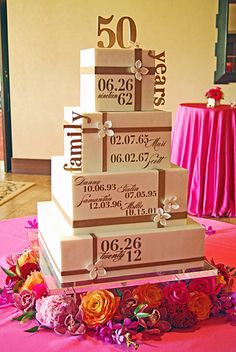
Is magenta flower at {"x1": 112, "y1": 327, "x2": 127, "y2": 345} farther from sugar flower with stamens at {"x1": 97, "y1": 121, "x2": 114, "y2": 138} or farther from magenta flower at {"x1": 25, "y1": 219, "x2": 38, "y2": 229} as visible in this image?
magenta flower at {"x1": 25, "y1": 219, "x2": 38, "y2": 229}

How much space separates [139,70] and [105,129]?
0.66 feet

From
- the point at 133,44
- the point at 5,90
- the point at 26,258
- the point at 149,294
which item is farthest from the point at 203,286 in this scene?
the point at 5,90

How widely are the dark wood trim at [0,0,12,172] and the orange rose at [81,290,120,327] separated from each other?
4.72 meters

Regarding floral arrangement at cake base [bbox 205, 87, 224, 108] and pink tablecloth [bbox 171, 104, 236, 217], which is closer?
pink tablecloth [bbox 171, 104, 236, 217]

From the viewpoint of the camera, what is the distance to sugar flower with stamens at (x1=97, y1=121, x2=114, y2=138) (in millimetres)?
1237

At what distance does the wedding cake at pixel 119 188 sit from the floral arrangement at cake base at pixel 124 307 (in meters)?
0.05

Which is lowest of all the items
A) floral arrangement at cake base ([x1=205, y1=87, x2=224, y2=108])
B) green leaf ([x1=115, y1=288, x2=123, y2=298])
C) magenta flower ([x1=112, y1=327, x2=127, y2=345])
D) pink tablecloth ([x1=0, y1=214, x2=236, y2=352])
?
pink tablecloth ([x1=0, y1=214, x2=236, y2=352])

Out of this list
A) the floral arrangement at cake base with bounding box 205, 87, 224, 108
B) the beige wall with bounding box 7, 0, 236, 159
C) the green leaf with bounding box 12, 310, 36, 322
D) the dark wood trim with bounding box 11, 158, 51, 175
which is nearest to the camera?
the green leaf with bounding box 12, 310, 36, 322

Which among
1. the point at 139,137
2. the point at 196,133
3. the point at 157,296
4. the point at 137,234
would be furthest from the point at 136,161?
the point at 196,133

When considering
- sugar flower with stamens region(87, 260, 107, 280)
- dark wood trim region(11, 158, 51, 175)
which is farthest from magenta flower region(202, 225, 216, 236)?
dark wood trim region(11, 158, 51, 175)

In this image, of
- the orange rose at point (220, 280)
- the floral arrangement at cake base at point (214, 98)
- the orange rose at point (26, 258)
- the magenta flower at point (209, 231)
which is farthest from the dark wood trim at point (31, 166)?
the orange rose at point (220, 280)

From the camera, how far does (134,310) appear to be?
118 cm

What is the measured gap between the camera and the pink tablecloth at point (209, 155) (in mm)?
3797

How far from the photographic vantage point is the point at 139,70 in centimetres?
130
